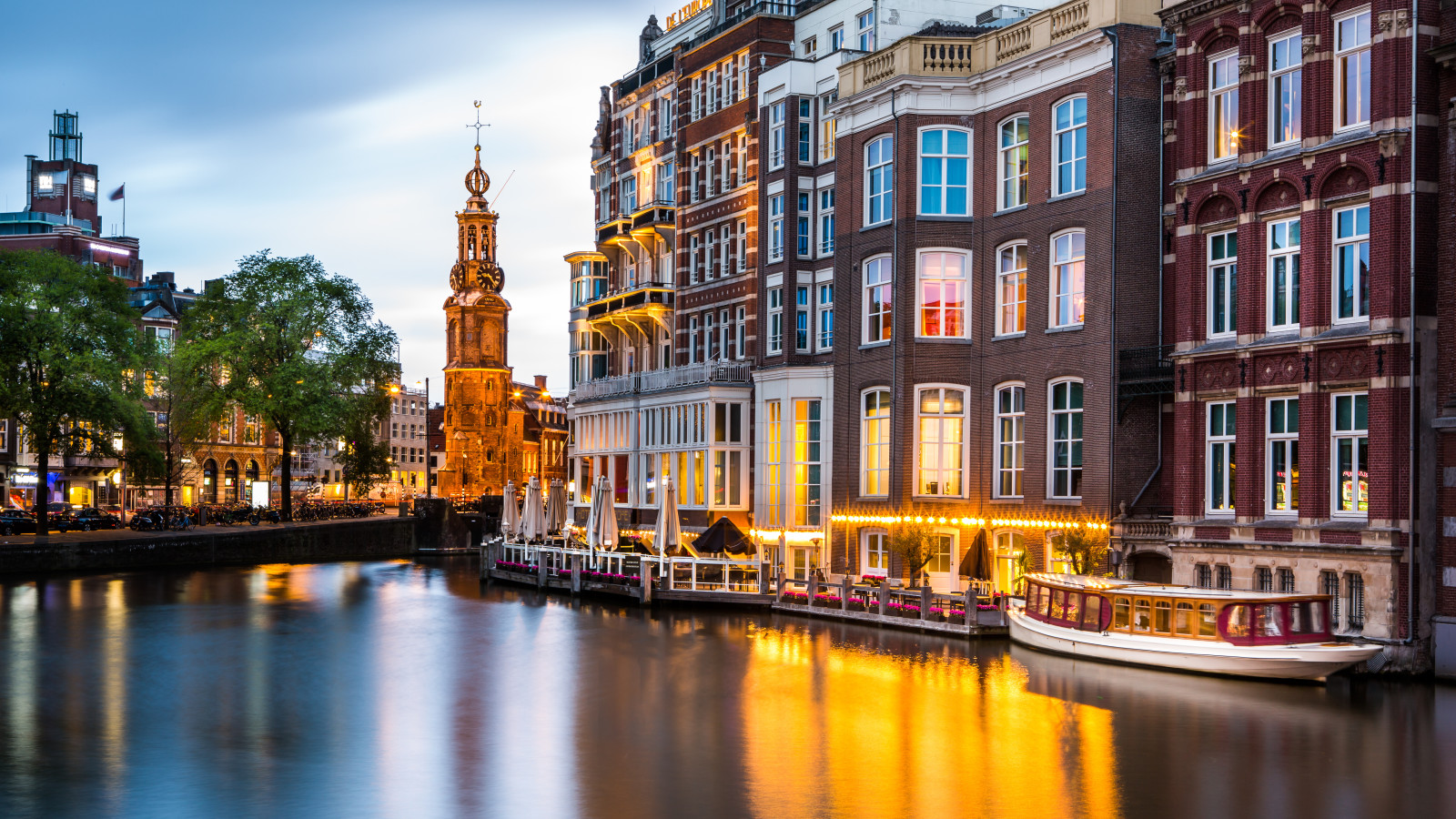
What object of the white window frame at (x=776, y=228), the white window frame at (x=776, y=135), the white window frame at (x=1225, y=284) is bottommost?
the white window frame at (x=1225, y=284)

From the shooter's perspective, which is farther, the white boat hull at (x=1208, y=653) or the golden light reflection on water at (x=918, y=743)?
the white boat hull at (x=1208, y=653)

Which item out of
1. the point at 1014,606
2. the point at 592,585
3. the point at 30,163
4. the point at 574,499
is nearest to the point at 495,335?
the point at 30,163

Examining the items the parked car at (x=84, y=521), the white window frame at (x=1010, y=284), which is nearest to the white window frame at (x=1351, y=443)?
the white window frame at (x=1010, y=284)

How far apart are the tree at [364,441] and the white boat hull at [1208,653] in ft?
203

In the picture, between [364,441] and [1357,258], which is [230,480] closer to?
[364,441]

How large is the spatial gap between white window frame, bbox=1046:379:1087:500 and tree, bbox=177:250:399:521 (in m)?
52.5

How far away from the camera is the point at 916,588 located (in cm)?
4675

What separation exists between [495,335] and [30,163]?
5071 centimetres

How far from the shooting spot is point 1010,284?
48.4 metres

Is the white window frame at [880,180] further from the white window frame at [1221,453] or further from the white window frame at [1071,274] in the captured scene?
the white window frame at [1221,453]

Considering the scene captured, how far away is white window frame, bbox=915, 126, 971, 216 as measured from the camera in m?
49.8

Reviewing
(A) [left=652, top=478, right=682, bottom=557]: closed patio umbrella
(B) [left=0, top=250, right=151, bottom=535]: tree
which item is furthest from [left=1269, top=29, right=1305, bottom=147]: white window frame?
(B) [left=0, top=250, right=151, bottom=535]: tree

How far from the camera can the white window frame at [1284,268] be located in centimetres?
3666

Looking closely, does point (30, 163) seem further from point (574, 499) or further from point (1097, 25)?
point (1097, 25)
